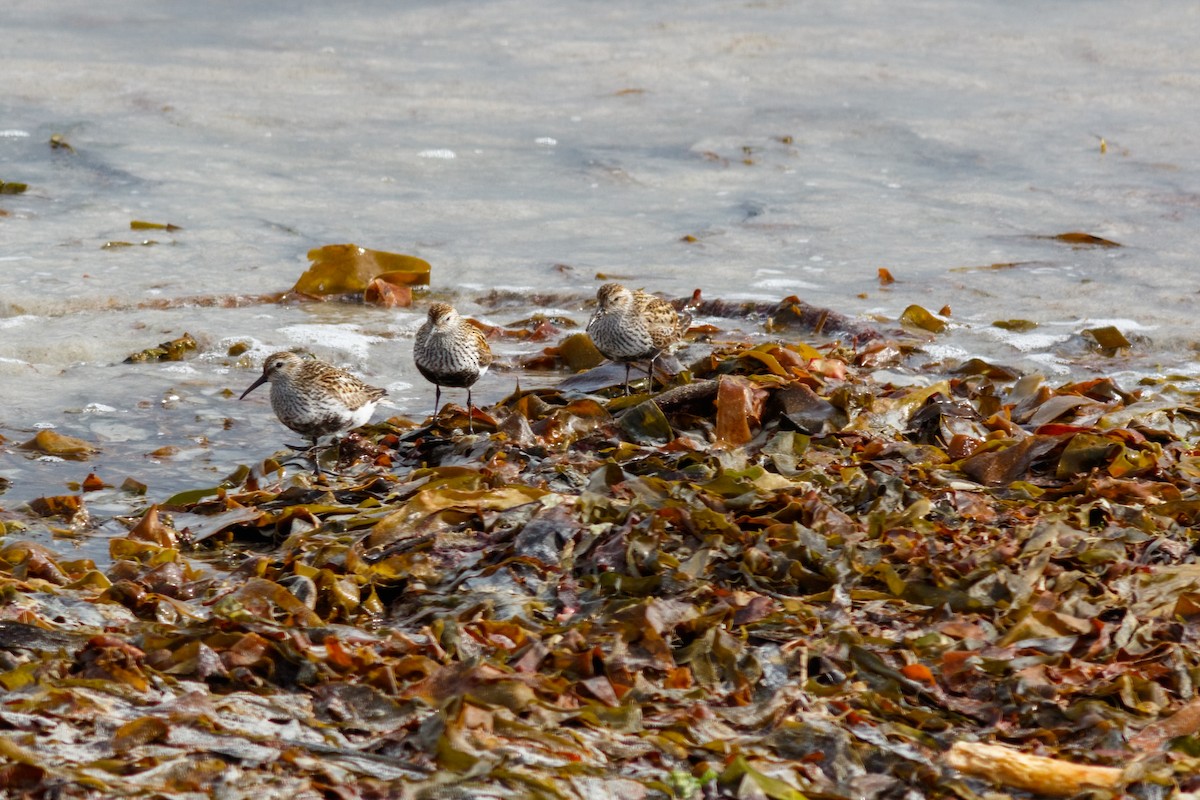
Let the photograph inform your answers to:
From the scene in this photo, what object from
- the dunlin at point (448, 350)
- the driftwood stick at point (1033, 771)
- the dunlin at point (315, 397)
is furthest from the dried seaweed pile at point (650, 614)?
the dunlin at point (448, 350)

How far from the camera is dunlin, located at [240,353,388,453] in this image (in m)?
5.17

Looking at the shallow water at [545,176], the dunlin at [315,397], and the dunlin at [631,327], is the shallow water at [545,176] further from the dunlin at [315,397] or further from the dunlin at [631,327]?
the dunlin at [631,327]

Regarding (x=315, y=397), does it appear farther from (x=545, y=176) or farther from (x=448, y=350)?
(x=545, y=176)

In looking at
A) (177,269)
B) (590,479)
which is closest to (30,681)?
(590,479)

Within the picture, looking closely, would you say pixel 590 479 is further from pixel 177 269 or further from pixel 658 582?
pixel 177 269

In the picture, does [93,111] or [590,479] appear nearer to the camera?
[590,479]

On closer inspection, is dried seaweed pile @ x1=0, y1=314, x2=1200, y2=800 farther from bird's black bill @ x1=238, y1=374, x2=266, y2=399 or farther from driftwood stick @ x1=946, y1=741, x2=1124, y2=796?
bird's black bill @ x1=238, y1=374, x2=266, y2=399

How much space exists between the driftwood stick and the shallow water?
9.89 ft

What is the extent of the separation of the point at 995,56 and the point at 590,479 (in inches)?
320

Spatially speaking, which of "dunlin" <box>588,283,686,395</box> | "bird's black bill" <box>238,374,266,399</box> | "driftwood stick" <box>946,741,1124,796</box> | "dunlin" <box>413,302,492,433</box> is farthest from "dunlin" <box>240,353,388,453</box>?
"driftwood stick" <box>946,741,1124,796</box>

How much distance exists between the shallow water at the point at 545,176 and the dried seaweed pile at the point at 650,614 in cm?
112

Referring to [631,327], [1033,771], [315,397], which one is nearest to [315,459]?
[315,397]

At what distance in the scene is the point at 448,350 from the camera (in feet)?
18.4

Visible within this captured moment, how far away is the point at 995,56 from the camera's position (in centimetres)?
1130
